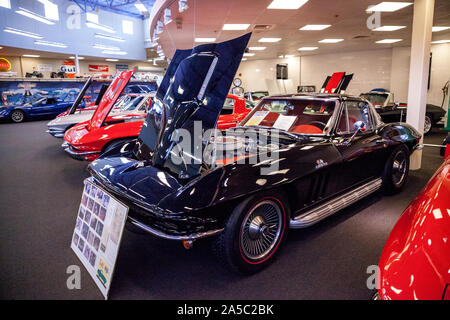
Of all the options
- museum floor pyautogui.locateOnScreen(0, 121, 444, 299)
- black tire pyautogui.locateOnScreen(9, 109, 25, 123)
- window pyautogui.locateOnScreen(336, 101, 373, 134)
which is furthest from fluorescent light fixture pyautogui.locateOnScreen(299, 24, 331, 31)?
black tire pyautogui.locateOnScreen(9, 109, 25, 123)

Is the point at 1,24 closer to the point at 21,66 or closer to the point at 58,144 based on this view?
the point at 21,66

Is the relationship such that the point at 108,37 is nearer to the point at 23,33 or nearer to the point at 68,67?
the point at 68,67

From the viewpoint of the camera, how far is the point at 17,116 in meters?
13.9

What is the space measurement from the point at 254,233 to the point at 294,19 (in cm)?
781

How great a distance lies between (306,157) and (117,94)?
3.63 meters

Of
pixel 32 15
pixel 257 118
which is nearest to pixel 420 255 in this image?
pixel 257 118

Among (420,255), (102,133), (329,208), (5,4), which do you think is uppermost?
(5,4)

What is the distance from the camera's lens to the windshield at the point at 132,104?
6.46 meters

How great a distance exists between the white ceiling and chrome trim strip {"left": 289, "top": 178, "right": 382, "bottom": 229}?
521cm

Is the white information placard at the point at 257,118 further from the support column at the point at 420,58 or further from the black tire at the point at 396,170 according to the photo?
the support column at the point at 420,58

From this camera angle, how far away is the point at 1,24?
590 inches

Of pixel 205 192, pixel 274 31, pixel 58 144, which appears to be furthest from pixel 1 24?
pixel 205 192

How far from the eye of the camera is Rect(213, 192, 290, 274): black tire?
210 cm

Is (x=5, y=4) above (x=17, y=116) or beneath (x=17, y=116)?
above
